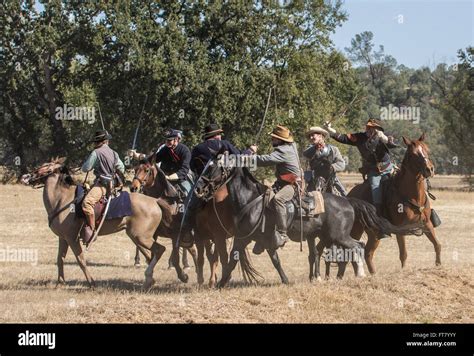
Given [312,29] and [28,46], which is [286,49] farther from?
[28,46]

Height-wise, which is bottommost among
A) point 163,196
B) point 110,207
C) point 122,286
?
point 122,286

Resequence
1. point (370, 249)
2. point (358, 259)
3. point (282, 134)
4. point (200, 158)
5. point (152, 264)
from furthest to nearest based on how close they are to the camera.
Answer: point (370, 249) → point (358, 259) → point (200, 158) → point (152, 264) → point (282, 134)

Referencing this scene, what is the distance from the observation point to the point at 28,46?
43.0 m

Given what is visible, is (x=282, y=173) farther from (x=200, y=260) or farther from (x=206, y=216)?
(x=200, y=260)

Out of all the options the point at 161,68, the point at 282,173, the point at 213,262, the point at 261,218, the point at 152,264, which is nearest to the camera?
the point at 261,218

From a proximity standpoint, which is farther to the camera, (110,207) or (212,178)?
(110,207)

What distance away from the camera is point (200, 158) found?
14422 millimetres

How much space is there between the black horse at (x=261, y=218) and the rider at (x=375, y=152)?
1362 millimetres

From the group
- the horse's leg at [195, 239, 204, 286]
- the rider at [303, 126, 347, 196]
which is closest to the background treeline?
the rider at [303, 126, 347, 196]

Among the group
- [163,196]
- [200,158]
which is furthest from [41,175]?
[200,158]

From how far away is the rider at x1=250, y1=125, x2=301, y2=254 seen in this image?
13648 mm

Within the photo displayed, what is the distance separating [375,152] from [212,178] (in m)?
3.83

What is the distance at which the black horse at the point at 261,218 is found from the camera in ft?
44.8
